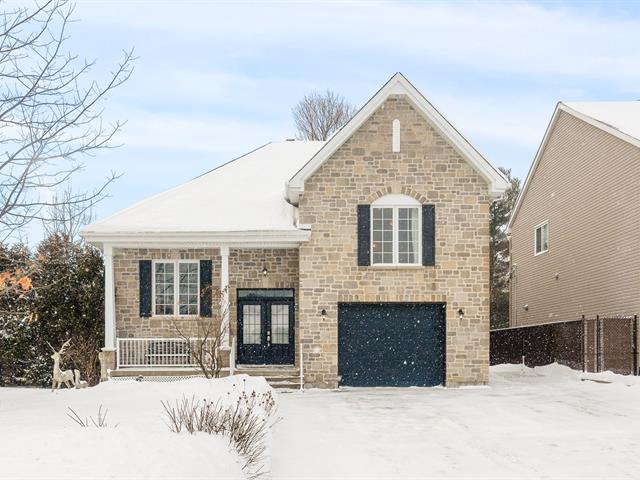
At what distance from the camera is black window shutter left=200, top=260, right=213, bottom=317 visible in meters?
20.2

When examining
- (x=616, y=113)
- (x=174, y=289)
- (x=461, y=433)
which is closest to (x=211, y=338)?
(x=174, y=289)

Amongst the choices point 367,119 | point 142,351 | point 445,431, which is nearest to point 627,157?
point 367,119

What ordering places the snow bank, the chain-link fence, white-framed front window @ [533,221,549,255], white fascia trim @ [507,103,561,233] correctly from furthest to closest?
white-framed front window @ [533,221,549,255], white fascia trim @ [507,103,561,233], the chain-link fence, the snow bank

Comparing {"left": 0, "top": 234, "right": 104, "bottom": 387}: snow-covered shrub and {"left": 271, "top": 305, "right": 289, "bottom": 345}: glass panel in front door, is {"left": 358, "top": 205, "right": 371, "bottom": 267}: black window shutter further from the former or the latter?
{"left": 0, "top": 234, "right": 104, "bottom": 387}: snow-covered shrub

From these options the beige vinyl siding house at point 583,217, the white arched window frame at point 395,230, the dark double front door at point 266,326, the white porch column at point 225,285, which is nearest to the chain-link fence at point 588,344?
the beige vinyl siding house at point 583,217

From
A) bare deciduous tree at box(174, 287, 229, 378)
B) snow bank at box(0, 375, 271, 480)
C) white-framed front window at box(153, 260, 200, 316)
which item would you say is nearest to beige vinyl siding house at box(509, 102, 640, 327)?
bare deciduous tree at box(174, 287, 229, 378)

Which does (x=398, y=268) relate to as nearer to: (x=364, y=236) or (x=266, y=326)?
(x=364, y=236)

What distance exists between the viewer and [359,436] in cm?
1238

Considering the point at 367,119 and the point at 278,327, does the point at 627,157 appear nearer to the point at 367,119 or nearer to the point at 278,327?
the point at 367,119

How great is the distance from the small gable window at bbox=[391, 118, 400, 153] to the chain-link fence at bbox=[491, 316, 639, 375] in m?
7.03

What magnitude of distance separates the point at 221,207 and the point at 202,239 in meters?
1.74

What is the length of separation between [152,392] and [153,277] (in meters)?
5.91

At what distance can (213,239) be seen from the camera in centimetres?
1973

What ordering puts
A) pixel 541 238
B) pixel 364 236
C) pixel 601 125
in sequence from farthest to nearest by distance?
pixel 541 238 < pixel 601 125 < pixel 364 236
